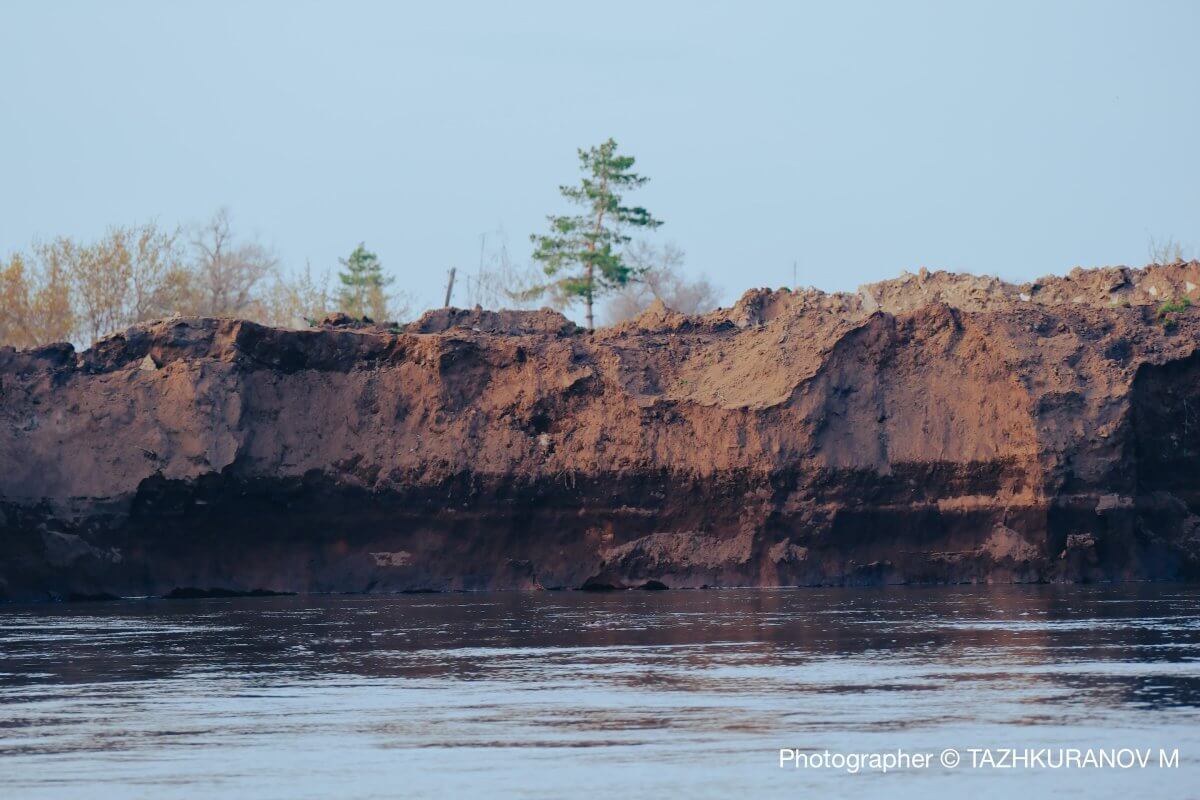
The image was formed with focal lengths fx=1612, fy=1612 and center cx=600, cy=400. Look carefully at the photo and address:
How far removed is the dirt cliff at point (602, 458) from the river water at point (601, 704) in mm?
7974

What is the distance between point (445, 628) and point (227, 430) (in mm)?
11160

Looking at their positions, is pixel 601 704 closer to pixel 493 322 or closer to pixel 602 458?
pixel 602 458

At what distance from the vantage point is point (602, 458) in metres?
29.6

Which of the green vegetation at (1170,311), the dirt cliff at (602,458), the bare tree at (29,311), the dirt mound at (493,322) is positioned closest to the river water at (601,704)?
the dirt cliff at (602,458)

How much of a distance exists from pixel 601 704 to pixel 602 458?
18.0 meters

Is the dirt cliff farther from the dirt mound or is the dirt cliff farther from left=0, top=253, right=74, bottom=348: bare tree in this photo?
left=0, top=253, right=74, bottom=348: bare tree

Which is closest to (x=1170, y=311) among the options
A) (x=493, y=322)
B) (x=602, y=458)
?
(x=602, y=458)

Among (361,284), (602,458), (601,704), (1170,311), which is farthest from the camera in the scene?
(361,284)

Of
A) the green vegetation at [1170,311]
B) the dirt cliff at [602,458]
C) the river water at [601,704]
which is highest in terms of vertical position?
the green vegetation at [1170,311]

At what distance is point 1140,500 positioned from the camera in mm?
28734

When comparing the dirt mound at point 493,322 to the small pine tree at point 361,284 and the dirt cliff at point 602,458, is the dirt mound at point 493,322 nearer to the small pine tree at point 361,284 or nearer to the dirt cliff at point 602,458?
the dirt cliff at point 602,458

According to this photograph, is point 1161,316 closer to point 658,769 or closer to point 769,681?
point 769,681

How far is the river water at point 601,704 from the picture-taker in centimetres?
876

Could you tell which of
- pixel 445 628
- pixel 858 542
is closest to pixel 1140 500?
pixel 858 542
